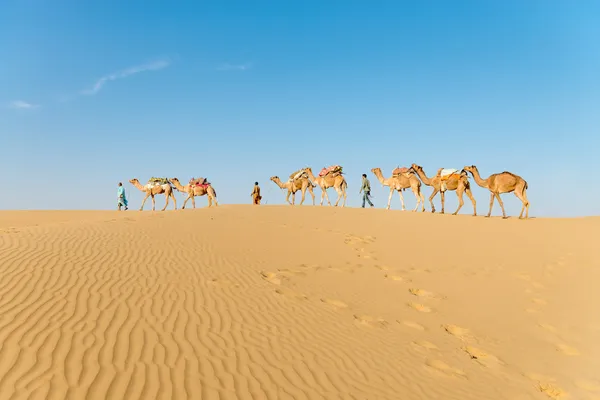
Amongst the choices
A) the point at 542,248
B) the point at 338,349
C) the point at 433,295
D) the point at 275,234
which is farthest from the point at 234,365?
the point at 542,248

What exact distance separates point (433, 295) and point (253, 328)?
4698 mm

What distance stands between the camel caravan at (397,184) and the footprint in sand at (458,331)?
14.0 meters

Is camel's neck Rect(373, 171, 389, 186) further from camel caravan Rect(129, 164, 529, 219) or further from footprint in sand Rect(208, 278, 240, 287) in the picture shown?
footprint in sand Rect(208, 278, 240, 287)

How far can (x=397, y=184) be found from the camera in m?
25.2

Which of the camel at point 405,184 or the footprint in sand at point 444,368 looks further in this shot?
the camel at point 405,184

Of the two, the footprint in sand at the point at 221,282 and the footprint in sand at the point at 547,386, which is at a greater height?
the footprint in sand at the point at 221,282

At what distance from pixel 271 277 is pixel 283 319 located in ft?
7.67

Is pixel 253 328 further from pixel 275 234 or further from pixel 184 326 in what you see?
pixel 275 234

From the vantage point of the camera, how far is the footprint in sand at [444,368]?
18.2ft

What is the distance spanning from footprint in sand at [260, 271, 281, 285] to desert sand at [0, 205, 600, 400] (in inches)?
2.8

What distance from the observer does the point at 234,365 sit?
4723 millimetres

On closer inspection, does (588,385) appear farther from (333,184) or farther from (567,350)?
(333,184)

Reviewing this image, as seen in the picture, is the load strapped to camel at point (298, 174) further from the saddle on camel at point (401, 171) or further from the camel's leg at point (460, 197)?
the camel's leg at point (460, 197)

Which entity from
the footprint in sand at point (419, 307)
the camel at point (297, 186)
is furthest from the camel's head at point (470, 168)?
the footprint in sand at point (419, 307)
